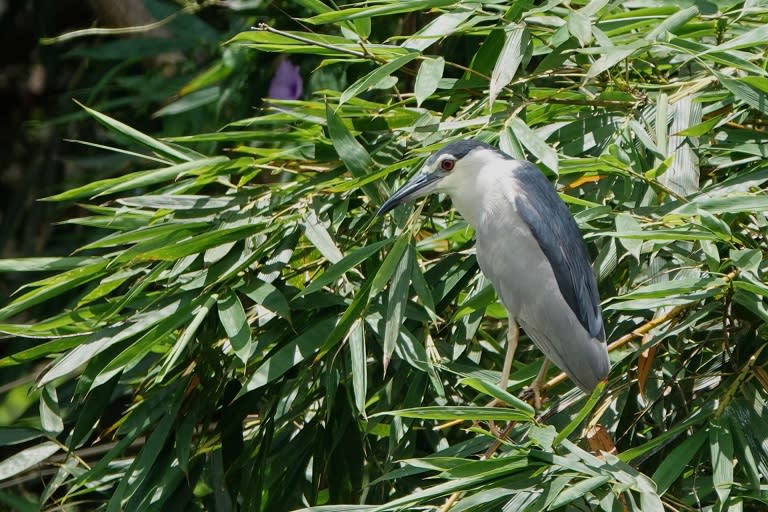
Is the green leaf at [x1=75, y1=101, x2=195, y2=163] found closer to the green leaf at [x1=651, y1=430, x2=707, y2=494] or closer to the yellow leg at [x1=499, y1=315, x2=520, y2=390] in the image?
the yellow leg at [x1=499, y1=315, x2=520, y2=390]

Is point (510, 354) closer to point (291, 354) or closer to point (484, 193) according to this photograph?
point (484, 193)

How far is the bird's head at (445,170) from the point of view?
2.21 metres

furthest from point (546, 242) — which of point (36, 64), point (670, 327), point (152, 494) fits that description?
point (36, 64)

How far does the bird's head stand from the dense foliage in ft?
0.18

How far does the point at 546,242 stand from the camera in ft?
6.91

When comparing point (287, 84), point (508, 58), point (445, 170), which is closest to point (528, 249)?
point (445, 170)

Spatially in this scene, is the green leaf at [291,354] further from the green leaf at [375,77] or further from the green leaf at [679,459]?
the green leaf at [679,459]

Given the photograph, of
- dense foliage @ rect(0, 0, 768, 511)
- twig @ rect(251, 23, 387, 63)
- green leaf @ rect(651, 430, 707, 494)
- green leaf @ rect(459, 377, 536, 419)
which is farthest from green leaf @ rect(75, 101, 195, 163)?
green leaf @ rect(651, 430, 707, 494)

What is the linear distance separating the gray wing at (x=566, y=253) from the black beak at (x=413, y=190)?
21 cm

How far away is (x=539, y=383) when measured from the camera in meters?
2.16

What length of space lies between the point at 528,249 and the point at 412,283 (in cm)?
24

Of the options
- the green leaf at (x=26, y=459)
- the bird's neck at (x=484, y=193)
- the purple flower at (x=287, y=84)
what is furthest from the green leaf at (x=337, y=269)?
the purple flower at (x=287, y=84)

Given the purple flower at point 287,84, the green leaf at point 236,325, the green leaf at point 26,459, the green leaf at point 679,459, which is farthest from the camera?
the purple flower at point 287,84

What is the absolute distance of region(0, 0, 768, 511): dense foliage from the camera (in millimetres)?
2023
